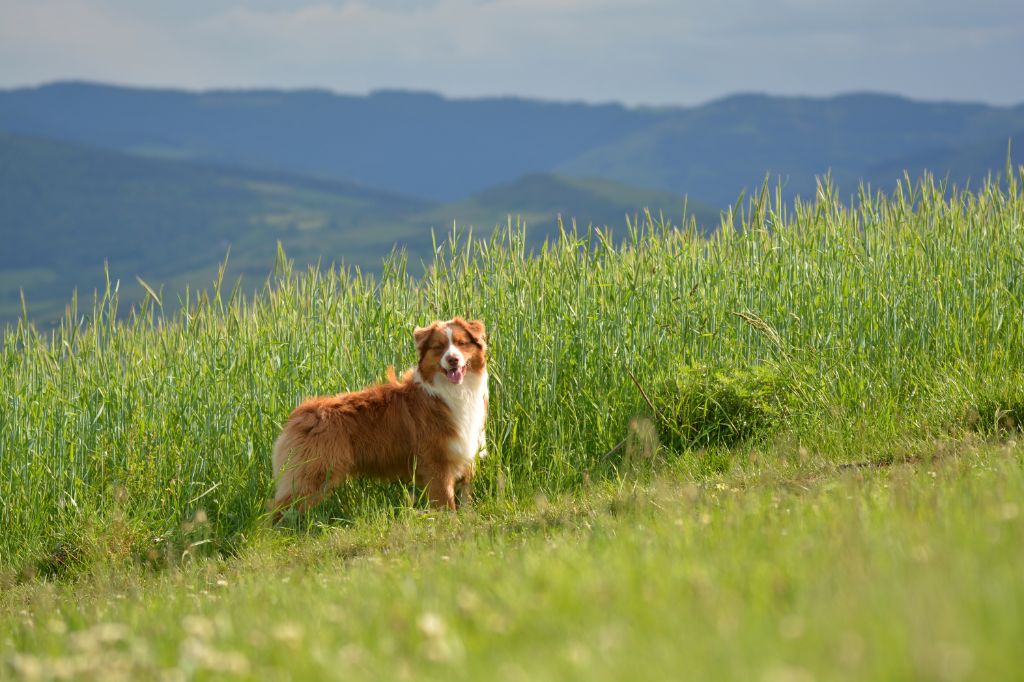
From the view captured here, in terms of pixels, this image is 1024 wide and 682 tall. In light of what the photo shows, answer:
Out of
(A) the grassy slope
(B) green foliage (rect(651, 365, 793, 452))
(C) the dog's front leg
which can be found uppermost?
(A) the grassy slope

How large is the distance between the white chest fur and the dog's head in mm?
→ 42

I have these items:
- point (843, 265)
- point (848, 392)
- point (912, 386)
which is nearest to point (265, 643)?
point (848, 392)

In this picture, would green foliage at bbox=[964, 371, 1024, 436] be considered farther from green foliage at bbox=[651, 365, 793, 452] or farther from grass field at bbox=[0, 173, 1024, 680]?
green foliage at bbox=[651, 365, 793, 452]

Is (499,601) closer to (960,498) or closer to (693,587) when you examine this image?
(693,587)

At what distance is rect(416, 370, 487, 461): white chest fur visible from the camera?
713 cm

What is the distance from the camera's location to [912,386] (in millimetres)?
8172

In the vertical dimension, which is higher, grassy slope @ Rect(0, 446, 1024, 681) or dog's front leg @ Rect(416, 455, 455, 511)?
grassy slope @ Rect(0, 446, 1024, 681)

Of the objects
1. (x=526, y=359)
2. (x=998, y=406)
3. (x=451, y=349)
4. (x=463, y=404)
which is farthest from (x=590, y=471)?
→ (x=998, y=406)

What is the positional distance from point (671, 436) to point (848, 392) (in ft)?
4.40

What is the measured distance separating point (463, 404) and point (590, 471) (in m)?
1.16

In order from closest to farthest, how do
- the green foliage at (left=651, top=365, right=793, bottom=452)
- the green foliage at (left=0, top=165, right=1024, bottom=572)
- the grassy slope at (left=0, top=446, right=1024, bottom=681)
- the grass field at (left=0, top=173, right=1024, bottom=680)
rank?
the grassy slope at (left=0, top=446, right=1024, bottom=681) → the grass field at (left=0, top=173, right=1024, bottom=680) → the green foliage at (left=0, top=165, right=1024, bottom=572) → the green foliage at (left=651, top=365, right=793, bottom=452)

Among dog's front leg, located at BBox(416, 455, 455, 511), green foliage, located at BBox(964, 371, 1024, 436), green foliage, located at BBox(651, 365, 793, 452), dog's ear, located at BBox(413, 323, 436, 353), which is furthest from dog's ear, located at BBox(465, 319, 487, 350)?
green foliage, located at BBox(964, 371, 1024, 436)

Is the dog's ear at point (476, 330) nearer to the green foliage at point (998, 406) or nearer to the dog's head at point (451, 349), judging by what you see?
the dog's head at point (451, 349)

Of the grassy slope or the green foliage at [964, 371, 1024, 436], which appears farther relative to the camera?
the green foliage at [964, 371, 1024, 436]
